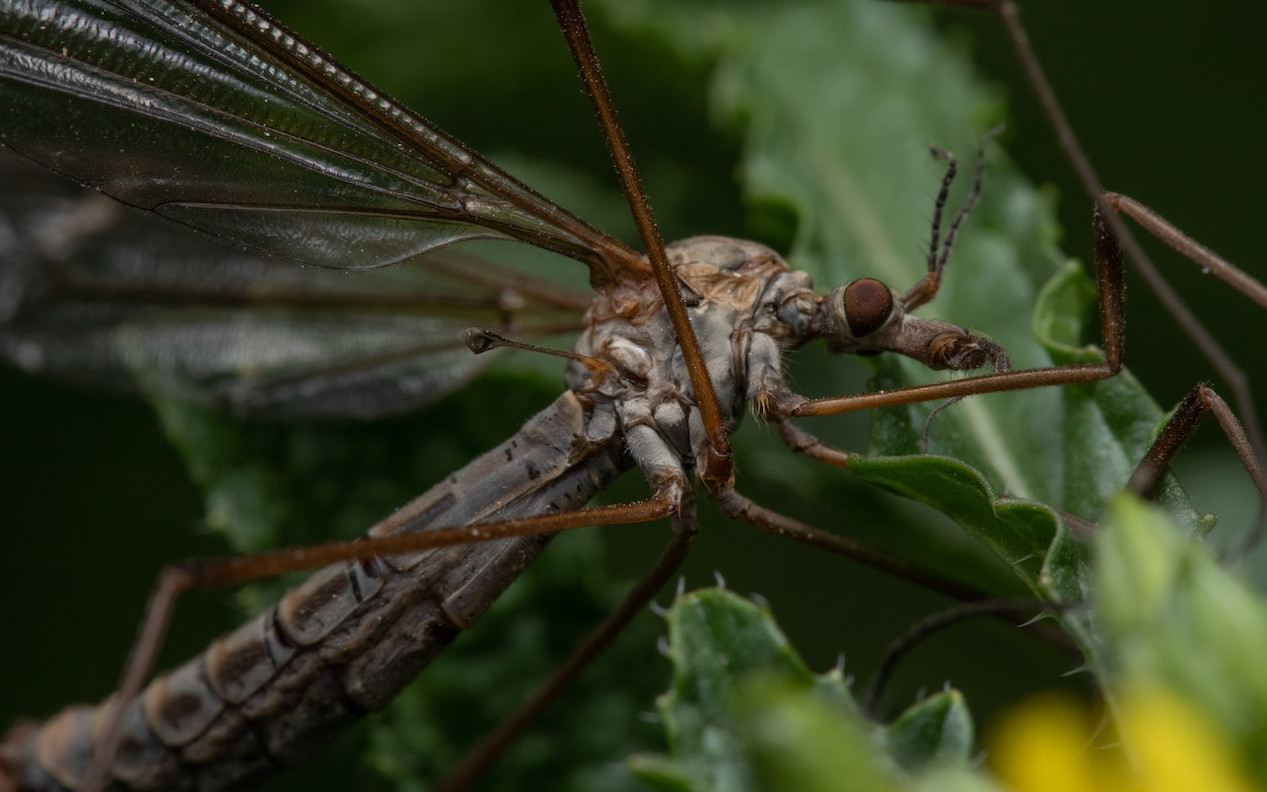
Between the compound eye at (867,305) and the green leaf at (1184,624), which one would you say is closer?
the green leaf at (1184,624)

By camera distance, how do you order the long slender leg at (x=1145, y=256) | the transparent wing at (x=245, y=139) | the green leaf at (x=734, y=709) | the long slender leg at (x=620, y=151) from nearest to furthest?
the green leaf at (x=734, y=709), the long slender leg at (x=1145, y=256), the long slender leg at (x=620, y=151), the transparent wing at (x=245, y=139)

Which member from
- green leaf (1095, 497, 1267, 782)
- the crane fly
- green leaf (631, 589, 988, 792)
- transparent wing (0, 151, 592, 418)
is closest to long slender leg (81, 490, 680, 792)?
green leaf (631, 589, 988, 792)

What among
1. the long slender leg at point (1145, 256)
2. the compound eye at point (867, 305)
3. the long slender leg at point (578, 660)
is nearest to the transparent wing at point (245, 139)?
the compound eye at point (867, 305)

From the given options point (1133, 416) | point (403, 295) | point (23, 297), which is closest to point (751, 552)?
point (403, 295)

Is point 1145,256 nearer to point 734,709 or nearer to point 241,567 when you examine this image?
point 734,709

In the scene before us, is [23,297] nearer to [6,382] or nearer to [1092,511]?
[6,382]

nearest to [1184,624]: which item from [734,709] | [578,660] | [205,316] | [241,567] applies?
[734,709]

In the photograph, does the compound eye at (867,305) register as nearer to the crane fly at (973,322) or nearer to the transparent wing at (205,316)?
the crane fly at (973,322)
